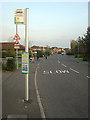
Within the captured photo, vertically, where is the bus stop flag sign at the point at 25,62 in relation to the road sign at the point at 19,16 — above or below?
below

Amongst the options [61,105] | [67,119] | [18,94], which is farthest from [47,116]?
[18,94]

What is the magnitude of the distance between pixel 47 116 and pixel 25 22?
11.1ft

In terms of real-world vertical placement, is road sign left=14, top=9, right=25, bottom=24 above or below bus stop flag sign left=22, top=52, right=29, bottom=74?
above

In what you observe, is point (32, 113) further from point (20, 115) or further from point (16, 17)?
point (16, 17)

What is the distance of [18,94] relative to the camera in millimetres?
5988

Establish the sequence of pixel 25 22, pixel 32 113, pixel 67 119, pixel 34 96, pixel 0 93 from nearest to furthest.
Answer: pixel 67 119 < pixel 32 113 < pixel 25 22 < pixel 34 96 < pixel 0 93

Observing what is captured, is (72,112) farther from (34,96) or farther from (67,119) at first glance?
(34,96)

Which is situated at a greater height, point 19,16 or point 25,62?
point 19,16

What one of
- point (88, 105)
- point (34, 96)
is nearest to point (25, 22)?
point (34, 96)

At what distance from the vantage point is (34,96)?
571 centimetres

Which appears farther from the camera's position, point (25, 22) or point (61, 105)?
point (25, 22)

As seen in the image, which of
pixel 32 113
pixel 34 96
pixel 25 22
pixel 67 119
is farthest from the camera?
pixel 34 96

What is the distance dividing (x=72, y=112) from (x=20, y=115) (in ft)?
5.23

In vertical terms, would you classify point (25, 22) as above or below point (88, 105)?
above
